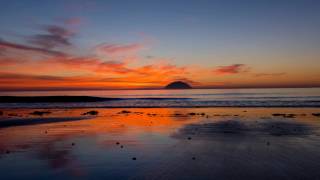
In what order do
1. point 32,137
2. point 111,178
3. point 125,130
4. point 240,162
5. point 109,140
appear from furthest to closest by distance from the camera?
point 125,130 → point 32,137 → point 109,140 → point 240,162 → point 111,178

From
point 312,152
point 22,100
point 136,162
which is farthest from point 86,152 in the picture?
point 22,100

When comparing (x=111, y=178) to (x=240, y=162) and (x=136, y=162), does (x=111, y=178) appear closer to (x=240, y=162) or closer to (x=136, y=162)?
(x=136, y=162)

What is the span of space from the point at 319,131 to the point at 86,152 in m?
14.4

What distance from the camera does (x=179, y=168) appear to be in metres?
12.3

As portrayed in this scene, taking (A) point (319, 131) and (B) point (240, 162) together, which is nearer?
(B) point (240, 162)

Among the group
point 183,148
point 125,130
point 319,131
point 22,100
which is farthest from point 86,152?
point 22,100

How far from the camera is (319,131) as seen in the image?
2170 centimetres

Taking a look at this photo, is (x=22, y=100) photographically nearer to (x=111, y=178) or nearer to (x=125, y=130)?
(x=125, y=130)

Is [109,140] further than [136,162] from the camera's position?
Yes

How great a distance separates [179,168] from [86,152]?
5.24 m

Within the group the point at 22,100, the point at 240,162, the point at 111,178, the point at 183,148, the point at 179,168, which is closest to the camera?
the point at 111,178

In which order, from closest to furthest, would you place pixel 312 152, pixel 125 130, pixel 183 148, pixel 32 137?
pixel 312 152, pixel 183 148, pixel 32 137, pixel 125 130

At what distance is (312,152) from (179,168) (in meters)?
6.32

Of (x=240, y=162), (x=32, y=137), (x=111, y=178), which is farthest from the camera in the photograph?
(x=32, y=137)
